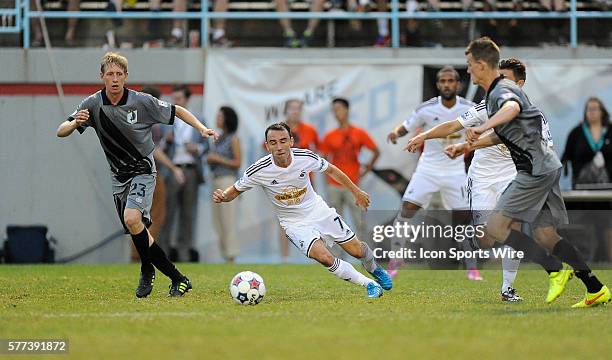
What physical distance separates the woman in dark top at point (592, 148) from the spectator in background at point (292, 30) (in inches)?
189

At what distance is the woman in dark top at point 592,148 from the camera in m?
17.8

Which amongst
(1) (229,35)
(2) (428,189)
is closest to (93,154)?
(1) (229,35)

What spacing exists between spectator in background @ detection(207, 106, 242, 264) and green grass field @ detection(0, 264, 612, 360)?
4.93 metres

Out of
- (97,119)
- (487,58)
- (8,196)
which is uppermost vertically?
(487,58)

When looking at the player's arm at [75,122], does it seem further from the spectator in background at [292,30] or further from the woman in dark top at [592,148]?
the woman in dark top at [592,148]

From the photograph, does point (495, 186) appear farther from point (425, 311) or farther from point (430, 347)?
point (430, 347)

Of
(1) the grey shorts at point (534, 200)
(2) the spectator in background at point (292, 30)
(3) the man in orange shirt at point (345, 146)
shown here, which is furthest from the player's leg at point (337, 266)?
(2) the spectator in background at point (292, 30)

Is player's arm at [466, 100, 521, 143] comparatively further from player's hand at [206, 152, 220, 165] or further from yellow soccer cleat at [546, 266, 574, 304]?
player's hand at [206, 152, 220, 165]

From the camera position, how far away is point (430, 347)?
23.9 feet

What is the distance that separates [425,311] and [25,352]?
3638mm

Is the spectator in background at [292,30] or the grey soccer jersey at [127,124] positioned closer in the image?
the grey soccer jersey at [127,124]

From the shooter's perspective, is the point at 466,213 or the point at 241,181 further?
the point at 466,213

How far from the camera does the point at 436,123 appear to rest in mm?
14195

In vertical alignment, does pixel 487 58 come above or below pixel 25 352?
above
